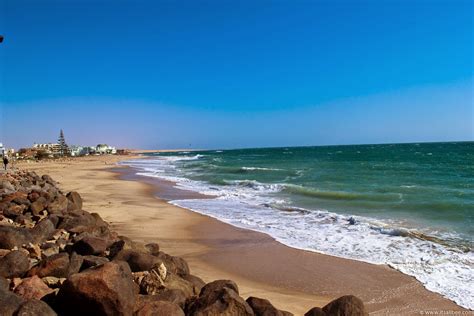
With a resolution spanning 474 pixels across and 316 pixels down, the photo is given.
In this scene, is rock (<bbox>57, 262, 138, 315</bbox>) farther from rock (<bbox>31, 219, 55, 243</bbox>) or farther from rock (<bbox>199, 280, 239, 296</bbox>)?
rock (<bbox>31, 219, 55, 243</bbox>)

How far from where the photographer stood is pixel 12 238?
587cm

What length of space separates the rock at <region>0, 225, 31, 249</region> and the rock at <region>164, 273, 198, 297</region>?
2.87 metres

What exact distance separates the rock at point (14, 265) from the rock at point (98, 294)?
115 cm

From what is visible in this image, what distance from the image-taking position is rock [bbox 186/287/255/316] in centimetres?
393

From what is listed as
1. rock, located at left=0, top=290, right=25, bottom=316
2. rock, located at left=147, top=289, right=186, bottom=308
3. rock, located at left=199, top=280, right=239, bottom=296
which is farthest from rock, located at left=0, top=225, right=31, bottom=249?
rock, located at left=199, top=280, right=239, bottom=296

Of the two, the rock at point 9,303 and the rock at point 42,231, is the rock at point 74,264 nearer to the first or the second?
the rock at point 9,303

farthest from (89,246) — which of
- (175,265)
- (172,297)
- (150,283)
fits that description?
(172,297)

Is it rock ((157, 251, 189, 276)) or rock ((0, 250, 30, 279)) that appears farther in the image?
rock ((157, 251, 189, 276))

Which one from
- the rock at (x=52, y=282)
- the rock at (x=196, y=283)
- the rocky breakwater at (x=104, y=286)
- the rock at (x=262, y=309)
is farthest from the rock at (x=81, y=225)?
the rock at (x=262, y=309)

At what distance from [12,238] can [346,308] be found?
Answer: 5205mm

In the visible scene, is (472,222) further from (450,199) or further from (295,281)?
(295,281)

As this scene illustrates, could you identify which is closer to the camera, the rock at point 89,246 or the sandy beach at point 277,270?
the rock at point 89,246

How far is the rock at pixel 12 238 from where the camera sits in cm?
579

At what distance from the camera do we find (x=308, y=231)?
1078cm
